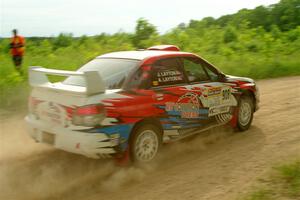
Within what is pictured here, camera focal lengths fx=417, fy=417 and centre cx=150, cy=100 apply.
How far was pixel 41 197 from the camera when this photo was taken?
4949 millimetres

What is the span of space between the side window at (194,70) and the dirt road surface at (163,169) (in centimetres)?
110

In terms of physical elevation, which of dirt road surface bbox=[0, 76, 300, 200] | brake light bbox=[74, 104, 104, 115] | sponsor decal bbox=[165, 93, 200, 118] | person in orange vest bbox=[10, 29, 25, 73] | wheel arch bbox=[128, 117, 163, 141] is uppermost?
person in orange vest bbox=[10, 29, 25, 73]

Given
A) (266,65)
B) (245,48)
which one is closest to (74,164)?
(266,65)

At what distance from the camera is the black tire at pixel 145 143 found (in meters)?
5.64

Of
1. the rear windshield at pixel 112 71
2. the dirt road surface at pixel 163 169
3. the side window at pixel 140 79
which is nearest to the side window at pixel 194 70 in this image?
the side window at pixel 140 79

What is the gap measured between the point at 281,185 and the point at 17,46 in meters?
10.4

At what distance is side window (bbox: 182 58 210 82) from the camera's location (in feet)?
21.6

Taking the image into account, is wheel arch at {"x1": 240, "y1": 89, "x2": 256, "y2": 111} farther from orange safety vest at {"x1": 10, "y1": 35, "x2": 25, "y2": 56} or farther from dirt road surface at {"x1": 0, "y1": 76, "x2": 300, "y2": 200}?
orange safety vest at {"x1": 10, "y1": 35, "x2": 25, "y2": 56}

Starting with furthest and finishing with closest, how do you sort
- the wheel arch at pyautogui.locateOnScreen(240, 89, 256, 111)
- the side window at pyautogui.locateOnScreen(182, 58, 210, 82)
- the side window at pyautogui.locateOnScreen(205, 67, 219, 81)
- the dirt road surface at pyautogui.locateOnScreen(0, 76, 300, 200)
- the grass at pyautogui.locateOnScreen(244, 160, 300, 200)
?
the wheel arch at pyautogui.locateOnScreen(240, 89, 256, 111)
the side window at pyautogui.locateOnScreen(205, 67, 219, 81)
the side window at pyautogui.locateOnScreen(182, 58, 210, 82)
the dirt road surface at pyautogui.locateOnScreen(0, 76, 300, 200)
the grass at pyautogui.locateOnScreen(244, 160, 300, 200)

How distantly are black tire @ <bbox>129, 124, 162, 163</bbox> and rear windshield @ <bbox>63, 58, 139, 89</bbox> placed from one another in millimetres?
690

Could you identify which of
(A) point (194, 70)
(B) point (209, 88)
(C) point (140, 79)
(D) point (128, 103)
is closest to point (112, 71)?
(C) point (140, 79)

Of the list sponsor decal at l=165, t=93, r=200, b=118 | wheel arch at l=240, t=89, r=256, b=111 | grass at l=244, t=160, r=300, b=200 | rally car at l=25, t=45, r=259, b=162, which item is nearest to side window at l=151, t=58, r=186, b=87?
rally car at l=25, t=45, r=259, b=162

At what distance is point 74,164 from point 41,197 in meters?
1.08

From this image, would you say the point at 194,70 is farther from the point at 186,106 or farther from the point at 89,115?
the point at 89,115
